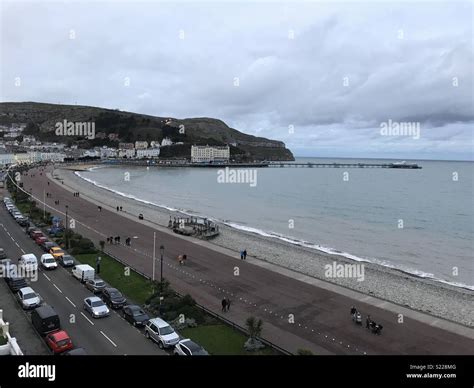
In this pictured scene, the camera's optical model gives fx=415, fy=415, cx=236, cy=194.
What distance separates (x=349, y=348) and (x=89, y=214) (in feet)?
141

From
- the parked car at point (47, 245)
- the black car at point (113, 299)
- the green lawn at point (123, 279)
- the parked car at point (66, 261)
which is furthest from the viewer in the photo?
the parked car at point (47, 245)

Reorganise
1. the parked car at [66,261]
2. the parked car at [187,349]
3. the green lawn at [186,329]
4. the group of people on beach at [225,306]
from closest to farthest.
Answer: the parked car at [187,349], the green lawn at [186,329], the group of people on beach at [225,306], the parked car at [66,261]

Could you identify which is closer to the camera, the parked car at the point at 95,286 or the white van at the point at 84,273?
the parked car at the point at 95,286

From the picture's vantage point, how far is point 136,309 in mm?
19406

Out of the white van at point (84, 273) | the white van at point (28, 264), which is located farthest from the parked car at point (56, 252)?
the white van at point (84, 273)

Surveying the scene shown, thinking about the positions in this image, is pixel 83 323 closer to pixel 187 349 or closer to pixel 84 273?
pixel 187 349

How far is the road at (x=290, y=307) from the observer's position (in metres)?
18.5

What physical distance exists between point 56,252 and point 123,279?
7575 millimetres

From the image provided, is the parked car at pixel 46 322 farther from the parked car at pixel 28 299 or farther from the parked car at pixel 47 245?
the parked car at pixel 47 245

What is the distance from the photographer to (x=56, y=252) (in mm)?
30531

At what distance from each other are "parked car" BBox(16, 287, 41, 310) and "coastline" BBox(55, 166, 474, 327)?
58.3 ft

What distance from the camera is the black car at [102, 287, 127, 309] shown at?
20.8m

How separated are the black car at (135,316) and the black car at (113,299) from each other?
114 cm
